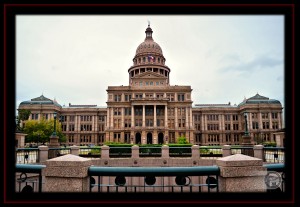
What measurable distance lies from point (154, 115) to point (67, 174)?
6204cm

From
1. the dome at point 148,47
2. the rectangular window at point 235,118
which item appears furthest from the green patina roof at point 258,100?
the dome at point 148,47

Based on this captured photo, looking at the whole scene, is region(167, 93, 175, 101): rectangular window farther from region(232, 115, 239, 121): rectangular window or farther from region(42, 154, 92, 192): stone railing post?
region(42, 154, 92, 192): stone railing post

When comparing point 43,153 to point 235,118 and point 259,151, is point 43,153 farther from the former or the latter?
point 235,118

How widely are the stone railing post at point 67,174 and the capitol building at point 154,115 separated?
198 ft

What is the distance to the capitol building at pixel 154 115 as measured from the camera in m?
67.1

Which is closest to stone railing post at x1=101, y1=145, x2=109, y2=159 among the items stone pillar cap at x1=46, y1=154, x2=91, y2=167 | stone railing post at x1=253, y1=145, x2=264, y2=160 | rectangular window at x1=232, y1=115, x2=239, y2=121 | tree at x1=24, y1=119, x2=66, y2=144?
stone railing post at x1=253, y1=145, x2=264, y2=160

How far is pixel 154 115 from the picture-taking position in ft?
218

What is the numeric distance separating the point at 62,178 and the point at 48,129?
193 feet

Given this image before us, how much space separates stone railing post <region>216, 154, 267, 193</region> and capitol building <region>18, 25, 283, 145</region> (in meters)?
60.1
